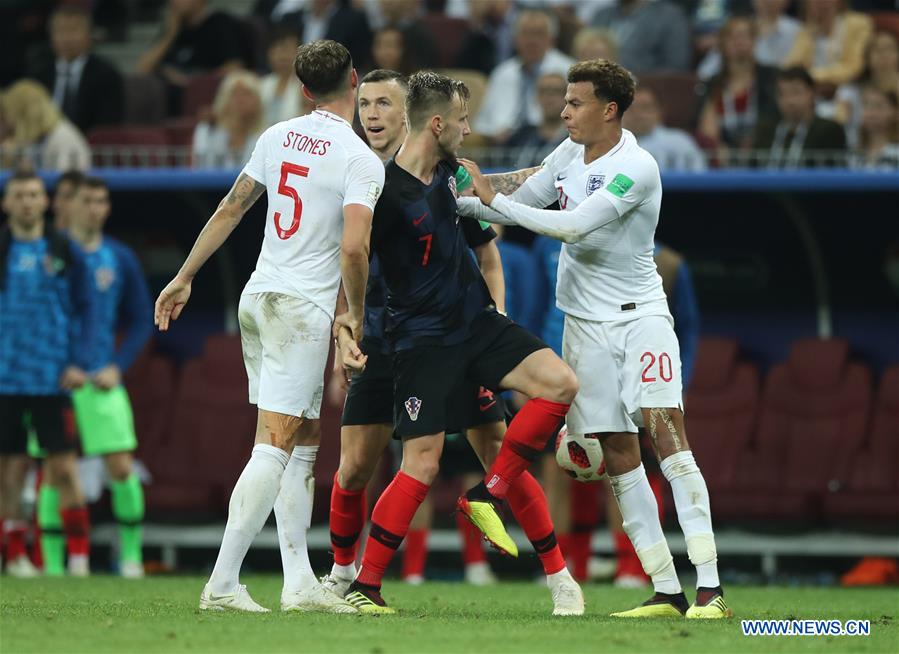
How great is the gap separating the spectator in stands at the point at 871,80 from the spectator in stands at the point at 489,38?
8.93 feet

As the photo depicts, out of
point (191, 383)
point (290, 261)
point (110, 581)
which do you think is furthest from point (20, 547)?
point (290, 261)

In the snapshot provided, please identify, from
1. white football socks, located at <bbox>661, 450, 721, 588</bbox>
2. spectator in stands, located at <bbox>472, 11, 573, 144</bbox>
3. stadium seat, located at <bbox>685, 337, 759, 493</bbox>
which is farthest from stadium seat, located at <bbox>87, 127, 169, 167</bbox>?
white football socks, located at <bbox>661, 450, 721, 588</bbox>

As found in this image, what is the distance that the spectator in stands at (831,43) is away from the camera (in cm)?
1228

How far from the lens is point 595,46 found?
39.7 feet

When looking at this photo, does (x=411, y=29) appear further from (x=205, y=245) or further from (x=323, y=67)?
(x=205, y=245)

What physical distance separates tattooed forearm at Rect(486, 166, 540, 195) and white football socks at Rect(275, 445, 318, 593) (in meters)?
1.42

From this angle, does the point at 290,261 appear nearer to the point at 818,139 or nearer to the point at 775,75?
the point at 818,139

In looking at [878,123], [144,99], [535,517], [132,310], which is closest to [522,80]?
[878,123]

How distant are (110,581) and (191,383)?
114 inches

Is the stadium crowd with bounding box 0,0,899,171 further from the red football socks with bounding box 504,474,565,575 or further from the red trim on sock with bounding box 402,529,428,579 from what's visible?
the red football socks with bounding box 504,474,565,575

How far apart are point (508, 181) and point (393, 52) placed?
534cm

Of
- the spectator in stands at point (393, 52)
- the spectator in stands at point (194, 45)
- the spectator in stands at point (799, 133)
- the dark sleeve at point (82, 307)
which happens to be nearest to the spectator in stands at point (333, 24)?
the spectator in stands at point (194, 45)

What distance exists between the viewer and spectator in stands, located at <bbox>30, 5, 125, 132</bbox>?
13.1m

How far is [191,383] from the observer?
12500mm
